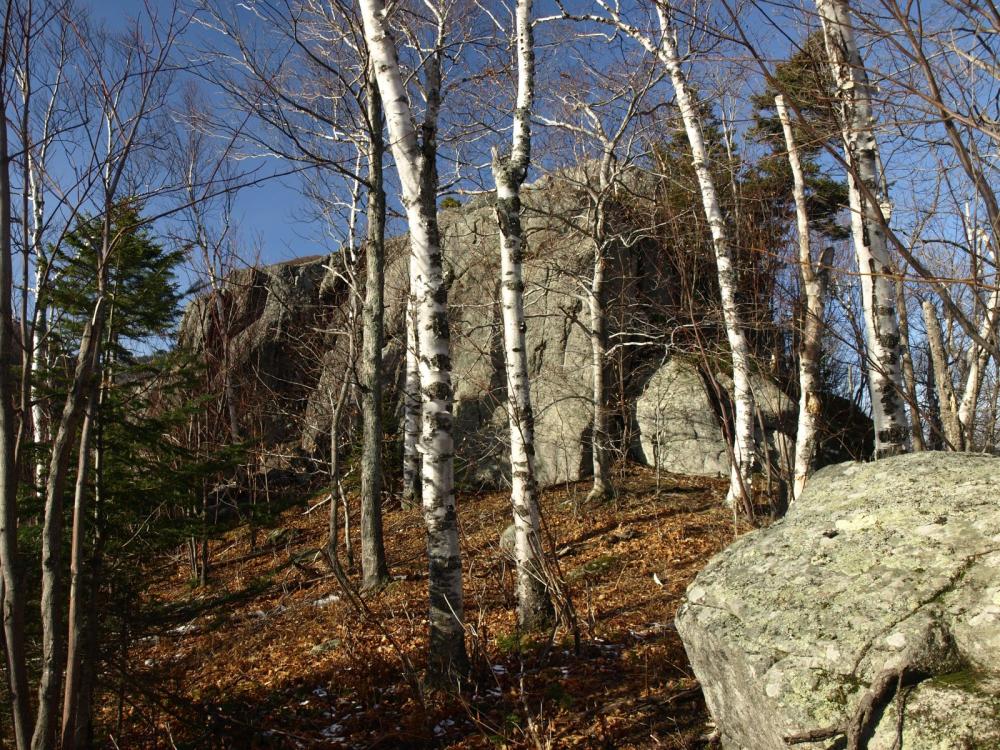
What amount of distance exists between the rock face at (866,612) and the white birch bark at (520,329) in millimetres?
2529

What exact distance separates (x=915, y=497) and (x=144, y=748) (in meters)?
4.76

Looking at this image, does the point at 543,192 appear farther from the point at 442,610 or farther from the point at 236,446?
the point at 442,610

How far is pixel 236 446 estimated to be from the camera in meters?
6.76

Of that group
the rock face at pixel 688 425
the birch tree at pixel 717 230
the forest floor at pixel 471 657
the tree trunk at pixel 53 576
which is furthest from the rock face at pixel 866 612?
the rock face at pixel 688 425

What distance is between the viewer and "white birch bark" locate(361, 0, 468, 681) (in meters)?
4.69

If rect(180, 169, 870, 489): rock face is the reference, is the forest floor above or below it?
below

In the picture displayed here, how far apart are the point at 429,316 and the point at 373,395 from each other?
4.06 m

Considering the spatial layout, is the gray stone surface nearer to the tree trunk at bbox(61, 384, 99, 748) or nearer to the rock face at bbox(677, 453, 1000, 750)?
the rock face at bbox(677, 453, 1000, 750)

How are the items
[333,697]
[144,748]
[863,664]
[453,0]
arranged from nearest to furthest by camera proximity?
[863,664]
[144,748]
[333,697]
[453,0]

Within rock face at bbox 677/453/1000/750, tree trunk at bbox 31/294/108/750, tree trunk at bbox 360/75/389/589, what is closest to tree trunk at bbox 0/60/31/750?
tree trunk at bbox 31/294/108/750

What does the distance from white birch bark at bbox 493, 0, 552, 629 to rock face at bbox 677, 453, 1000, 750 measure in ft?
8.30

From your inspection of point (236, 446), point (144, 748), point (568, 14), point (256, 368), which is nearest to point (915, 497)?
point (144, 748)

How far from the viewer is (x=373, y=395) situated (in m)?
8.61

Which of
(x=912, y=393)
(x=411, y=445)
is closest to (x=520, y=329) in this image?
(x=912, y=393)
